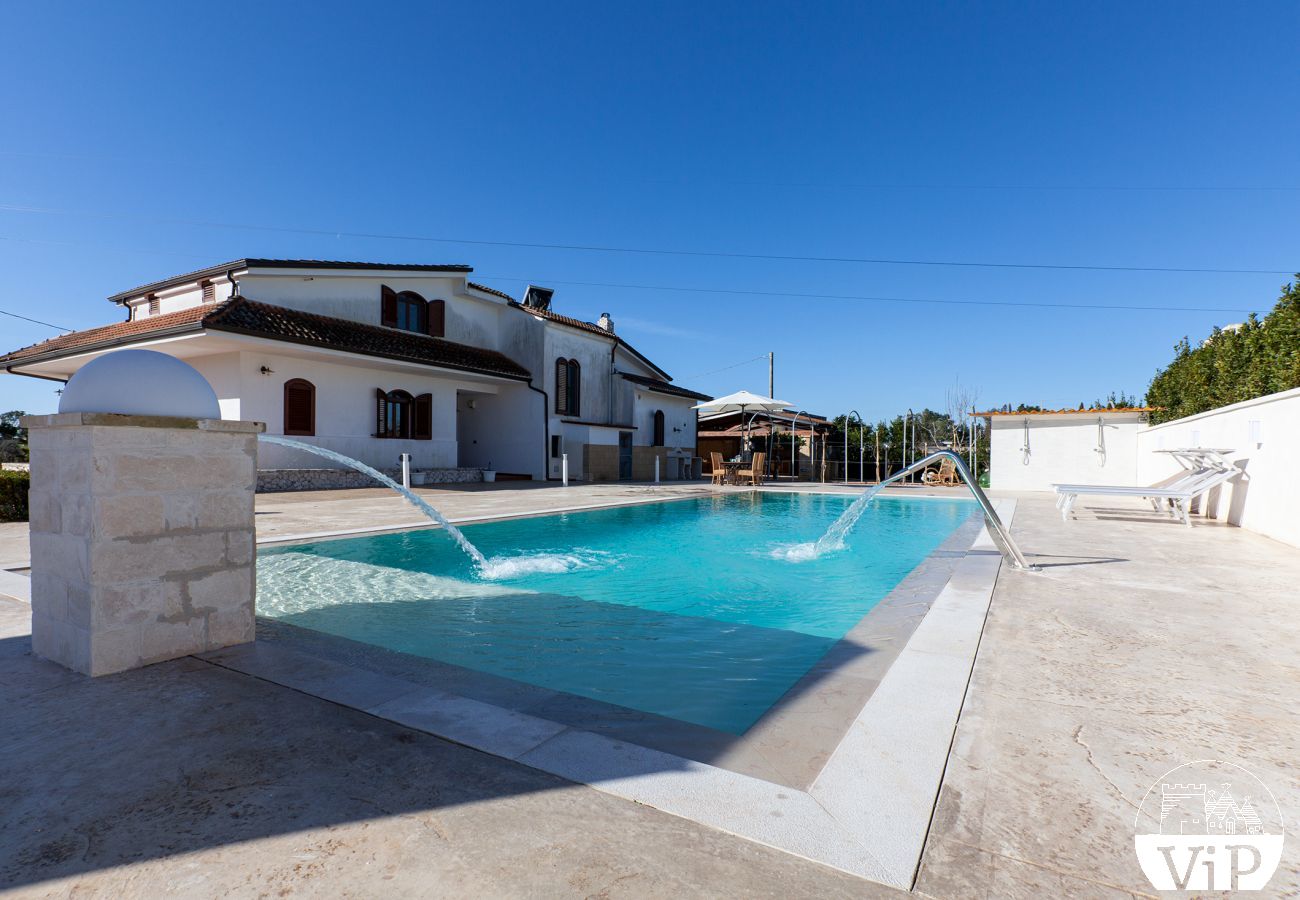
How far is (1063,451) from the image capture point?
54.3 feet

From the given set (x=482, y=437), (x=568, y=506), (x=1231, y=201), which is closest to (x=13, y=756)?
(x=568, y=506)

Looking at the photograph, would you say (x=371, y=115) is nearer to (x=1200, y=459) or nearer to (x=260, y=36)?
(x=260, y=36)

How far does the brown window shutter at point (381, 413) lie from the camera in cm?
1708

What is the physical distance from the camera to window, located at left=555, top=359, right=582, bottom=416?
2131 cm

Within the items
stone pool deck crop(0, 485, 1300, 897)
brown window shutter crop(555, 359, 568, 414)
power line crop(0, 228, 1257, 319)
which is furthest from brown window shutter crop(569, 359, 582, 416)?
stone pool deck crop(0, 485, 1300, 897)

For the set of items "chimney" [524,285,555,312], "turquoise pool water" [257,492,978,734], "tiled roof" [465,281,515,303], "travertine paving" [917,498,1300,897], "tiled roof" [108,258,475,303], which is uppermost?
"chimney" [524,285,555,312]

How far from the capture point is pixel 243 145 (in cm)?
1484

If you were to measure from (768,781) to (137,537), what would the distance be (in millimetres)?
2984

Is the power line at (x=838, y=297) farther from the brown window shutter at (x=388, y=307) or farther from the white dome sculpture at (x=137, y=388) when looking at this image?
the white dome sculpture at (x=137, y=388)

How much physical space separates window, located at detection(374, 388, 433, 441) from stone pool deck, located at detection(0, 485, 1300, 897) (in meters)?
14.9

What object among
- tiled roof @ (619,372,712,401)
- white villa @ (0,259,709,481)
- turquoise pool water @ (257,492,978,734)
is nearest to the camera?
turquoise pool water @ (257,492,978,734)

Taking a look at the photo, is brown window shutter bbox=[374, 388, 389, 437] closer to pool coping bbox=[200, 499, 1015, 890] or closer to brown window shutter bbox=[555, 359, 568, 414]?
brown window shutter bbox=[555, 359, 568, 414]

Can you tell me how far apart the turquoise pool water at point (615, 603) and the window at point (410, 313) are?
37.8 feet

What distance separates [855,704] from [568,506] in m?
9.41
